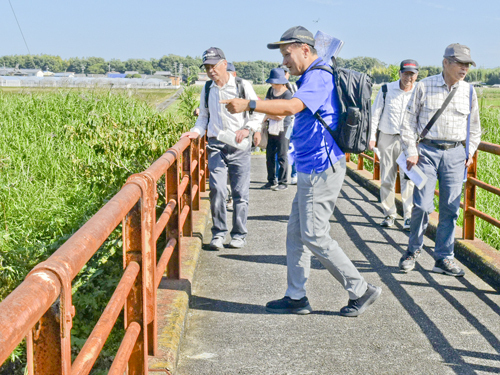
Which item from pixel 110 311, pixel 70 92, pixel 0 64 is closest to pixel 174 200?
pixel 110 311

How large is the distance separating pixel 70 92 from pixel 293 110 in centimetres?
1067

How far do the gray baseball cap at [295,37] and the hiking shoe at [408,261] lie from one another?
2390 millimetres

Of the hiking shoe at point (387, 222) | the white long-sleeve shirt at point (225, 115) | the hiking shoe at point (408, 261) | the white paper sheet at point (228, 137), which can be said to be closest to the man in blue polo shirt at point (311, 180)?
the hiking shoe at point (408, 261)

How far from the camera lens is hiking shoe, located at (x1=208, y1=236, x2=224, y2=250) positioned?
6.43 meters

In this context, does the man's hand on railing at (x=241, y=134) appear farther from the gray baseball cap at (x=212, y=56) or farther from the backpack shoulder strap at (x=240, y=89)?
the gray baseball cap at (x=212, y=56)

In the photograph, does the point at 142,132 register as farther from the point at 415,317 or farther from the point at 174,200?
the point at 415,317

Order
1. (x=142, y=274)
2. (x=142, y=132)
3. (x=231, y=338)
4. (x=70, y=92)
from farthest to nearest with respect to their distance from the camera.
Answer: (x=70, y=92) < (x=142, y=132) < (x=231, y=338) < (x=142, y=274)

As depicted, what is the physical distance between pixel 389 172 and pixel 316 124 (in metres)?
3.85

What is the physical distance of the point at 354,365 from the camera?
3.74 metres

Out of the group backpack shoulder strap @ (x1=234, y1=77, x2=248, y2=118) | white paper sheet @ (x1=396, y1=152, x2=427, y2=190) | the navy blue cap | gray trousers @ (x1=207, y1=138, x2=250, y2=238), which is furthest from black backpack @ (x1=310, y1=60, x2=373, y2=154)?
the navy blue cap

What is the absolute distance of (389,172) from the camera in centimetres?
789

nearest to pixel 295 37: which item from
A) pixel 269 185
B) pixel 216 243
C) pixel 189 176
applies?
pixel 189 176

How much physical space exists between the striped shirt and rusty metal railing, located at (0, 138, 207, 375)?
2.06 meters

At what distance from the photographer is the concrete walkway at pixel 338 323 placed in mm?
3779
